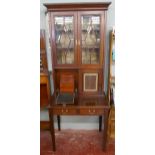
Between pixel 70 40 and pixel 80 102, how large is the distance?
797 mm

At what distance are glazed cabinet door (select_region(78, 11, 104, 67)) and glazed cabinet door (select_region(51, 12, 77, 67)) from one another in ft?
0.25

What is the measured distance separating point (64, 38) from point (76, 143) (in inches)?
56.3

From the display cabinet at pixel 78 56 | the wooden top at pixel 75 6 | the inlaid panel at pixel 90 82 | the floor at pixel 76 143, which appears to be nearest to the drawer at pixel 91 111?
the display cabinet at pixel 78 56

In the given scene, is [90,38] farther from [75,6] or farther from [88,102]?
[88,102]

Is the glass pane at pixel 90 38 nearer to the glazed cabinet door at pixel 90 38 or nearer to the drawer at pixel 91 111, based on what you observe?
the glazed cabinet door at pixel 90 38

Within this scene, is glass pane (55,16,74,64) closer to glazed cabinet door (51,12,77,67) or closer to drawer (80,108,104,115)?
glazed cabinet door (51,12,77,67)

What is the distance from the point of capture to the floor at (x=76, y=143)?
2.39 m

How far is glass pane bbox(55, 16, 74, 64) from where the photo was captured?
2.31 m

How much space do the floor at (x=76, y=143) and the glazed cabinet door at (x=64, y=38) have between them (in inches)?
42.1

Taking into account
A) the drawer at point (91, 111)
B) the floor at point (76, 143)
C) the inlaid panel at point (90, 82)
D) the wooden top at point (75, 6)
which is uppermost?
the wooden top at point (75, 6)
